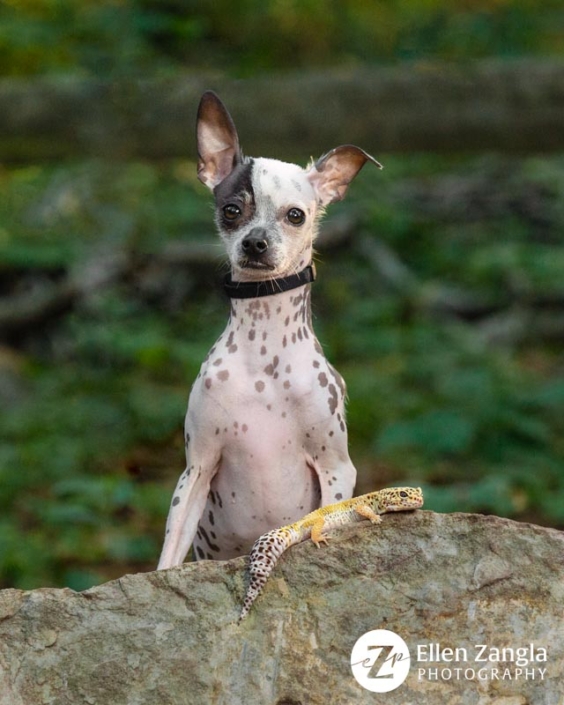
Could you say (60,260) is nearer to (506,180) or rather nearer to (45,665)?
(506,180)

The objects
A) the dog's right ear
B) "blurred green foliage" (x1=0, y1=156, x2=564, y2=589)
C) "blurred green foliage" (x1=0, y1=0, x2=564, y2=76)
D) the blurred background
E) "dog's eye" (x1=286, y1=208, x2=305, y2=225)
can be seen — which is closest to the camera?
"dog's eye" (x1=286, y1=208, x2=305, y2=225)

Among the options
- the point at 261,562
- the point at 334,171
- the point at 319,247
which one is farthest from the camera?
the point at 319,247

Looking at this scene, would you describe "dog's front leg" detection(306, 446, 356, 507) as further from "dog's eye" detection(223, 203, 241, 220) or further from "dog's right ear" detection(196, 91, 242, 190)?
"dog's right ear" detection(196, 91, 242, 190)

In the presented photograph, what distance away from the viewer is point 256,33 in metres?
11.6

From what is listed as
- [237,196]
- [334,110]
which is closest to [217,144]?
[237,196]

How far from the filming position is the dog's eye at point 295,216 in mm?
3643

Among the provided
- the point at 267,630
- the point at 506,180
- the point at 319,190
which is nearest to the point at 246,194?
the point at 319,190

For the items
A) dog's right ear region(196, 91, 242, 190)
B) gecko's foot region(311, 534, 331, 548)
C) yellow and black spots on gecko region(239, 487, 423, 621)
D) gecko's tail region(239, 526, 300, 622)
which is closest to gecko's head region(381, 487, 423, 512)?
yellow and black spots on gecko region(239, 487, 423, 621)

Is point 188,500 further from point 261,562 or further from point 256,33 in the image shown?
point 256,33

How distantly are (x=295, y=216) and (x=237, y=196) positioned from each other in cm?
18

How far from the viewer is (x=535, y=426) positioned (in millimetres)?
7750

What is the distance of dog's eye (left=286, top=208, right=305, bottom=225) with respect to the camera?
3.64 m

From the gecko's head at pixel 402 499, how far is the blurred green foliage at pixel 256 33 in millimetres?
5325

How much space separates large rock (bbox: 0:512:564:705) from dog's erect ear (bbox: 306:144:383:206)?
1.05 metres
